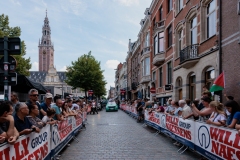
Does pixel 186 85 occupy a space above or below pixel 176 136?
above

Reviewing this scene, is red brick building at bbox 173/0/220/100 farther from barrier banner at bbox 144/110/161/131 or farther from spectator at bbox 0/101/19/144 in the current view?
spectator at bbox 0/101/19/144

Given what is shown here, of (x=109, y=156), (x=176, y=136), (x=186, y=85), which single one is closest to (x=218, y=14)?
(x=186, y=85)

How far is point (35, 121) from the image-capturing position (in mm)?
5176

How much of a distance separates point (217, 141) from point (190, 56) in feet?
37.8

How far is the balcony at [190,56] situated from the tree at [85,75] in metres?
30.0

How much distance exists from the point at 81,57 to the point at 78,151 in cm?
4073

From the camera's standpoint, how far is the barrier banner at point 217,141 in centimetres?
461

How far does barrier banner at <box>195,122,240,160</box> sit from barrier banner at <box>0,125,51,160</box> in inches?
150

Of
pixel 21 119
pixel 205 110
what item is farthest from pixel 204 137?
pixel 21 119

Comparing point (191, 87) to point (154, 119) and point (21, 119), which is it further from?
point (21, 119)

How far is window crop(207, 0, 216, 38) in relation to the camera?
45.4 feet

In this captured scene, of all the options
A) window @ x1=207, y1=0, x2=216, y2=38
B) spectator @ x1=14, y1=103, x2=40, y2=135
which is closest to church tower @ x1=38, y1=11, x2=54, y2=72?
window @ x1=207, y1=0, x2=216, y2=38

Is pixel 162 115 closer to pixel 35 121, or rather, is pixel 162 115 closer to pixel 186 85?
pixel 35 121

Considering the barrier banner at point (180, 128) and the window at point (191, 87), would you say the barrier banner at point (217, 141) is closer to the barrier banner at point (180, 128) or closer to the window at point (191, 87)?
the barrier banner at point (180, 128)
